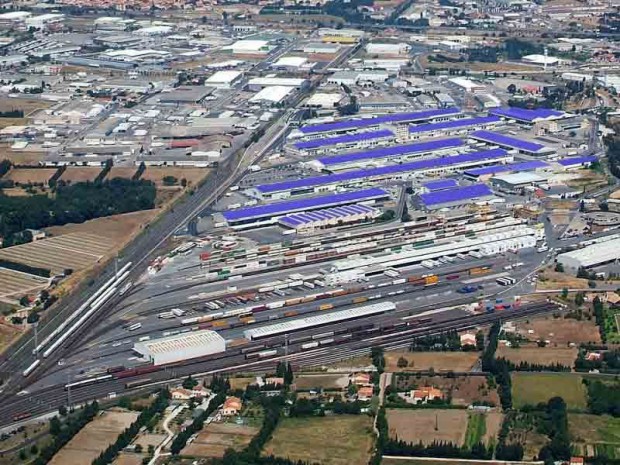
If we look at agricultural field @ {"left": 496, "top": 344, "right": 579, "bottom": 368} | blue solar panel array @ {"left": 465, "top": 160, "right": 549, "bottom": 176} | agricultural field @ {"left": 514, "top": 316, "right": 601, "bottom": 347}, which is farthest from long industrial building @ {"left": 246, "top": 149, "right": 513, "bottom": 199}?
agricultural field @ {"left": 496, "top": 344, "right": 579, "bottom": 368}

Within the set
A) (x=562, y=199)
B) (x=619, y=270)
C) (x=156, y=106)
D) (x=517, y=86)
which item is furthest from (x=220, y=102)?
(x=619, y=270)

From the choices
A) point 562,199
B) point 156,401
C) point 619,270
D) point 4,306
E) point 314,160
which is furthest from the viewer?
point 314,160

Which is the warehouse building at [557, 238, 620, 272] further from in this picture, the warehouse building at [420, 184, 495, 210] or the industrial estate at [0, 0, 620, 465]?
the warehouse building at [420, 184, 495, 210]

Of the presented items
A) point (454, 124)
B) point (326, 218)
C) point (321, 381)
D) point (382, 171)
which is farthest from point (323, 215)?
point (454, 124)

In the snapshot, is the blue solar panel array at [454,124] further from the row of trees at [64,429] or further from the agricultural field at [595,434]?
the row of trees at [64,429]

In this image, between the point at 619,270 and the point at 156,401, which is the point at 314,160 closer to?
the point at 619,270

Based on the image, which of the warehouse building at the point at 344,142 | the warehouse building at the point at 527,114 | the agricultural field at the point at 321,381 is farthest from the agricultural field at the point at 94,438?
the warehouse building at the point at 527,114
